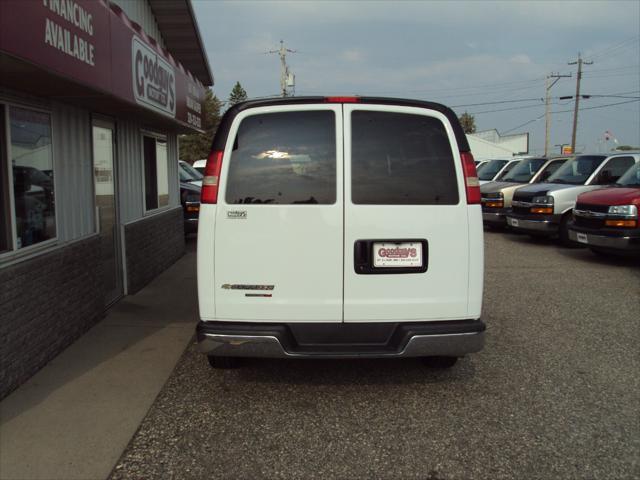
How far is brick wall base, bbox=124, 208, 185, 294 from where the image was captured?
25.2 feet

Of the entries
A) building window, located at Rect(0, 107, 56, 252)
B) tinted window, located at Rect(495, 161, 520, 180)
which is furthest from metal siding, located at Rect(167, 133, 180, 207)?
tinted window, located at Rect(495, 161, 520, 180)

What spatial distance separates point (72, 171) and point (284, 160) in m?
2.94

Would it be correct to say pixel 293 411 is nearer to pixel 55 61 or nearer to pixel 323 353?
pixel 323 353

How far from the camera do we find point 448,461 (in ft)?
11.2

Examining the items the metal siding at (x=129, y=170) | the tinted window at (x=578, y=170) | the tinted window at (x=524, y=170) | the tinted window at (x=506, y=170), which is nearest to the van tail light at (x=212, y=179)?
the metal siding at (x=129, y=170)

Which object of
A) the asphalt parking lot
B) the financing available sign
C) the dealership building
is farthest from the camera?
the financing available sign

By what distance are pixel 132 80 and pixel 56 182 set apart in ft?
4.18

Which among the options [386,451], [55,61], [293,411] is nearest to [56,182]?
[55,61]

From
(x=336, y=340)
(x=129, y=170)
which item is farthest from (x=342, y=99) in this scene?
(x=129, y=170)

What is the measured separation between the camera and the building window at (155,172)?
898cm

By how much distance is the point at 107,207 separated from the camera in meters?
6.93

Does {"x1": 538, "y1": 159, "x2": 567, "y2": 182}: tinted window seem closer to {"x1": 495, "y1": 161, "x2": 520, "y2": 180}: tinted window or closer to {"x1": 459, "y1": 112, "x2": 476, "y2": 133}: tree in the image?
{"x1": 495, "y1": 161, "x2": 520, "y2": 180}: tinted window

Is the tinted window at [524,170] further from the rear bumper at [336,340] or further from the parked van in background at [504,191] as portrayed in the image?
the rear bumper at [336,340]

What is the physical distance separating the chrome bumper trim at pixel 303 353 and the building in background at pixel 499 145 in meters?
45.1
